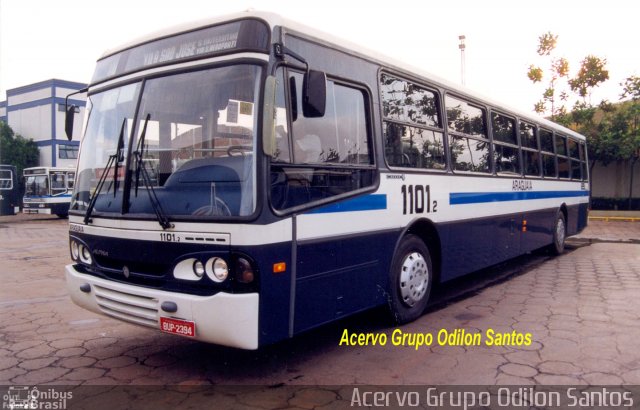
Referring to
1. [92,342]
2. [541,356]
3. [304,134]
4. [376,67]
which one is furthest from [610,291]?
[92,342]

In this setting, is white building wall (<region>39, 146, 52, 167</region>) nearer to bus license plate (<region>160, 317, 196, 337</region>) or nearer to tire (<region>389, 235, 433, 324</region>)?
tire (<region>389, 235, 433, 324</region>)

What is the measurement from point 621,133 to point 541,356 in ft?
60.7

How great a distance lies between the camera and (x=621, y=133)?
64.1 ft

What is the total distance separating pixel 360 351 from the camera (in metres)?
4.55

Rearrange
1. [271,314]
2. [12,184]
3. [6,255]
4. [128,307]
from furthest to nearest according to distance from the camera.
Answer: [12,184], [6,255], [128,307], [271,314]

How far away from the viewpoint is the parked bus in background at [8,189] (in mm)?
23844

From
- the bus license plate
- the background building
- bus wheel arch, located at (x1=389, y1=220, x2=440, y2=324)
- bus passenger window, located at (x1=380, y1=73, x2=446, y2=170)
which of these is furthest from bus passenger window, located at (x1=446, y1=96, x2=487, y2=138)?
the background building

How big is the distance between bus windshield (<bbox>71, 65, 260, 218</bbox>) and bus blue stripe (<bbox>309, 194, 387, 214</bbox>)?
29.4 inches

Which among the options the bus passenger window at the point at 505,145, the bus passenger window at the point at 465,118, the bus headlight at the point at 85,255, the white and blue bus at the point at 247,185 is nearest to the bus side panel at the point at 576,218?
the bus passenger window at the point at 505,145

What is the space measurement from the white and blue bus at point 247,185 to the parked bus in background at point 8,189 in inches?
886

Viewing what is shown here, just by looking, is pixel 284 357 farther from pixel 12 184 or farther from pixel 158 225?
pixel 12 184

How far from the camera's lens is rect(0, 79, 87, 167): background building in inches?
1337

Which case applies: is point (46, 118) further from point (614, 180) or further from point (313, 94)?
point (313, 94)

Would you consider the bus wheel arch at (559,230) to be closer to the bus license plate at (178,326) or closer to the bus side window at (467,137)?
the bus side window at (467,137)
